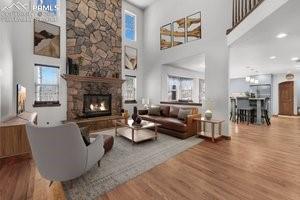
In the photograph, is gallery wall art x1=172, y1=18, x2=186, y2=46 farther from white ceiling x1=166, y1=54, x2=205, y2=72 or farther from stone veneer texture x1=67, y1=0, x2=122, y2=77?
stone veneer texture x1=67, y1=0, x2=122, y2=77

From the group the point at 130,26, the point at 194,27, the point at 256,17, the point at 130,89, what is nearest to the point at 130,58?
the point at 130,89

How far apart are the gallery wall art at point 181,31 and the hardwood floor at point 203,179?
417 centimetres

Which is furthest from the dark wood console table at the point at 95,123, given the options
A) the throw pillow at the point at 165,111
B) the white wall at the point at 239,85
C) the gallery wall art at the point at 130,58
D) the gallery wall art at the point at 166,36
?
the white wall at the point at 239,85

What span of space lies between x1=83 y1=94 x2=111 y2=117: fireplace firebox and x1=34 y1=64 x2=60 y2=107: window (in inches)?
38.1

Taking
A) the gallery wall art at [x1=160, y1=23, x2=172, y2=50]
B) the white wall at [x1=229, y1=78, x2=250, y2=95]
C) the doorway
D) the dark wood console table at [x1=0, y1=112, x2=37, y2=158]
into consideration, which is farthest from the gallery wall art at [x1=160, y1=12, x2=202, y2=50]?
the doorway

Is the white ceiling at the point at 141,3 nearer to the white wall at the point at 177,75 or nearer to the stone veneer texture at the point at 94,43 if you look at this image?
the stone veneer texture at the point at 94,43

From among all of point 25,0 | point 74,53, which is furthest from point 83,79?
point 25,0

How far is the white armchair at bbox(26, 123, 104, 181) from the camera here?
1.89 metres

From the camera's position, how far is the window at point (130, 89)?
7.64 meters

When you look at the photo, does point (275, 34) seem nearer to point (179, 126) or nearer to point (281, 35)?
point (281, 35)

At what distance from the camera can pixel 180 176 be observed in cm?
251

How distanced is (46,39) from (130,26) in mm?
3954

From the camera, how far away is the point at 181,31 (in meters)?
6.23

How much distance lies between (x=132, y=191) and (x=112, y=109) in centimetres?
494
